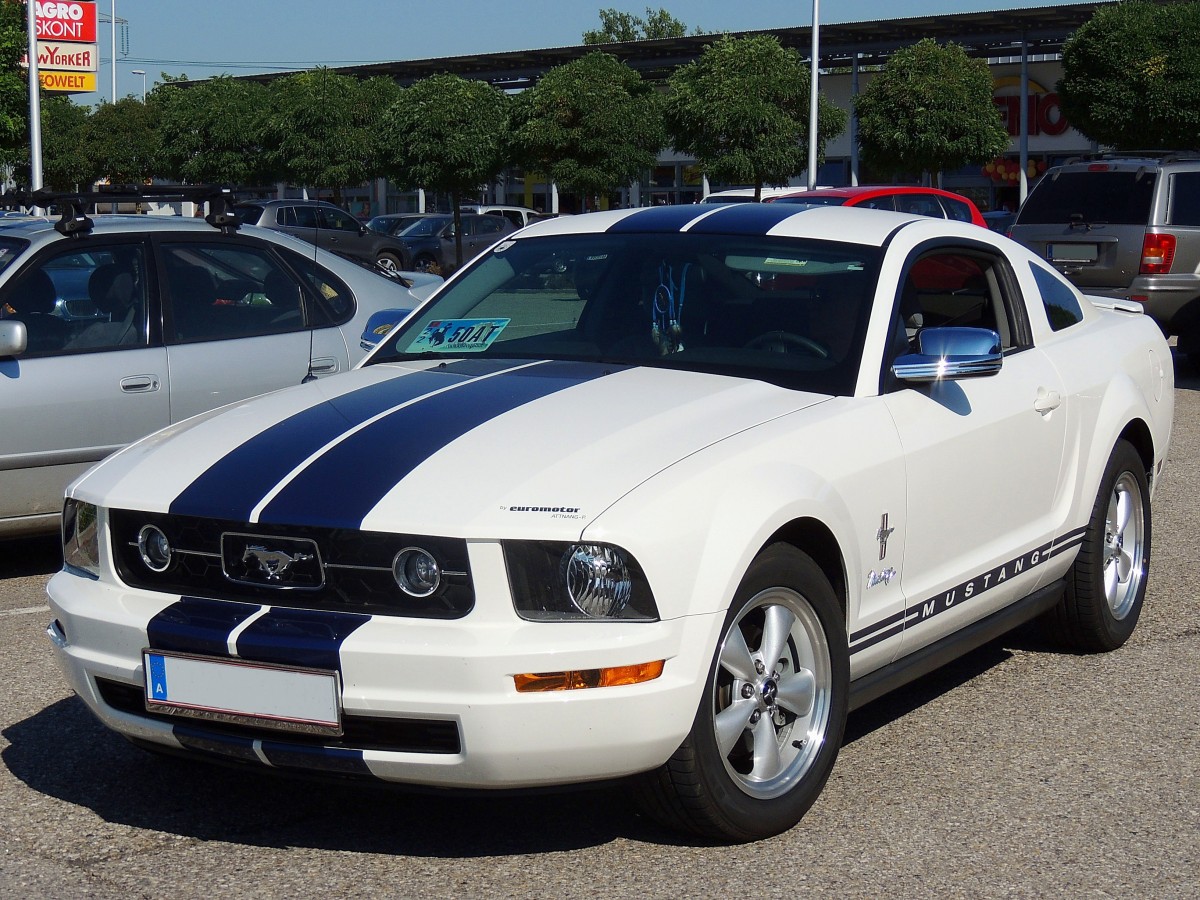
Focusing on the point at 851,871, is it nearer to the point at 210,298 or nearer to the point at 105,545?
the point at 105,545

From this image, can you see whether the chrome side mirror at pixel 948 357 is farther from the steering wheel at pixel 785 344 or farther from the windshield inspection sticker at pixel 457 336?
the windshield inspection sticker at pixel 457 336

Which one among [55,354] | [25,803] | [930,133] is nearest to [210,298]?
[55,354]

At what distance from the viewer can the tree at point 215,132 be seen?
48.3m

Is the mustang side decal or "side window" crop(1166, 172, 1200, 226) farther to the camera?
"side window" crop(1166, 172, 1200, 226)

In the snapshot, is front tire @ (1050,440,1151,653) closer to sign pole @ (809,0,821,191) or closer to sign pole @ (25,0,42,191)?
sign pole @ (25,0,42,191)

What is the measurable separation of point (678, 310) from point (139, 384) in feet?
10.0

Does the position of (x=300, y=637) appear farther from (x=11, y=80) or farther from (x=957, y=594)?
(x=11, y=80)

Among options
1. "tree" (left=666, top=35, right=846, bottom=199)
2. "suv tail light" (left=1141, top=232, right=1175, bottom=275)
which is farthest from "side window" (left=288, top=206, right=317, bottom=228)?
"suv tail light" (left=1141, top=232, right=1175, bottom=275)

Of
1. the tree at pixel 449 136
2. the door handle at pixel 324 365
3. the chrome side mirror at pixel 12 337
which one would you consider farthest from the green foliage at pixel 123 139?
the chrome side mirror at pixel 12 337

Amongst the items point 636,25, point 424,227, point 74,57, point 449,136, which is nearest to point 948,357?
point 449,136

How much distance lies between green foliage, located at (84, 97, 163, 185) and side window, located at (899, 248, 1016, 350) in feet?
199

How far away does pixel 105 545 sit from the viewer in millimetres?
3752

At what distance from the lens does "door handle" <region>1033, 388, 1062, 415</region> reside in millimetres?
4922

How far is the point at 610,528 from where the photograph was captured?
3285 mm
